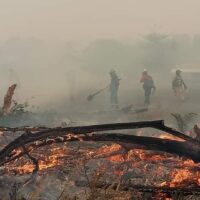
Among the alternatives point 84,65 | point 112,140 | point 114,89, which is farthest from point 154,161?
point 84,65

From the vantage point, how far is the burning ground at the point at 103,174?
4379mm

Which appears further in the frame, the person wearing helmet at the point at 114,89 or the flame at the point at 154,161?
the person wearing helmet at the point at 114,89

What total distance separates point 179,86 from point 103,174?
13309mm

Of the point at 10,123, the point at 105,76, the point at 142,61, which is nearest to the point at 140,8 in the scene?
the point at 142,61

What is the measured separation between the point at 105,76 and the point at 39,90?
5739mm

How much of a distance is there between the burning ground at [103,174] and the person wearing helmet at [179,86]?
445 inches

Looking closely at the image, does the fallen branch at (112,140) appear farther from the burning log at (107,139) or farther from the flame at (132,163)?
the flame at (132,163)

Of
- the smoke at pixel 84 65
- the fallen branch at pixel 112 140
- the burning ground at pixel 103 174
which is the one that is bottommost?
the burning ground at pixel 103 174

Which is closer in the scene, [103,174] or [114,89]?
[103,174]

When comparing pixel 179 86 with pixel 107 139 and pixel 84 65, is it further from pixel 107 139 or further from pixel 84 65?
pixel 84 65

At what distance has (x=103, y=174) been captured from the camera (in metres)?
4.65

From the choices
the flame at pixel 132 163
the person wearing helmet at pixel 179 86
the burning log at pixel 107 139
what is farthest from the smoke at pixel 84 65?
the burning log at pixel 107 139

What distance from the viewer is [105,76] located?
30.2m

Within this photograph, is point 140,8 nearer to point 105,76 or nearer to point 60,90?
point 105,76
